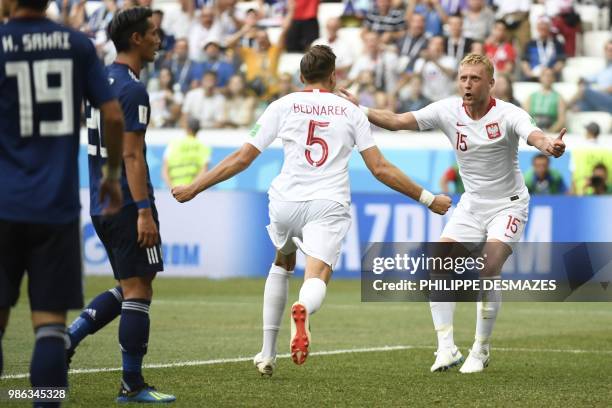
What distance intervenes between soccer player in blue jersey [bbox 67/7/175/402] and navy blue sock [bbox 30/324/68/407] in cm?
147

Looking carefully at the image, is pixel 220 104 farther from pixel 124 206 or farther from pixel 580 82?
pixel 124 206

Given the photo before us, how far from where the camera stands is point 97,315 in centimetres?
850

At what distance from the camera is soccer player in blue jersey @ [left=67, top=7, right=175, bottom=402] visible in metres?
7.49

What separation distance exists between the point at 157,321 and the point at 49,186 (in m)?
7.69

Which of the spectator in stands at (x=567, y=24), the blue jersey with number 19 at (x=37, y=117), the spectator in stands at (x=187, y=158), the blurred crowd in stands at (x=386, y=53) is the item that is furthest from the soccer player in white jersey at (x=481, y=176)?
the spectator in stands at (x=567, y=24)

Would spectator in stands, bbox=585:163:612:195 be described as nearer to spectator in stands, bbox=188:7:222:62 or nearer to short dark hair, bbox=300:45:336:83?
spectator in stands, bbox=188:7:222:62

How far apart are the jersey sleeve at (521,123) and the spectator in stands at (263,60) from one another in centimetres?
1359

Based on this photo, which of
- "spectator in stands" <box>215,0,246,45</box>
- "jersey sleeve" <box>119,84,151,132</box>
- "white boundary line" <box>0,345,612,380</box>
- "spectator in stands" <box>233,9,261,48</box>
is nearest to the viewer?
"jersey sleeve" <box>119,84,151,132</box>

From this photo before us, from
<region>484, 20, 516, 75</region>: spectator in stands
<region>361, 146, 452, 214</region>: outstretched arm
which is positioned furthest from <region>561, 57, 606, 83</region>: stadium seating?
<region>361, 146, 452, 214</region>: outstretched arm

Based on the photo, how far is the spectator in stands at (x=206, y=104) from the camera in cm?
2297

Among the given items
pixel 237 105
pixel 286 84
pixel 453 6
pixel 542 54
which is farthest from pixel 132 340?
pixel 453 6

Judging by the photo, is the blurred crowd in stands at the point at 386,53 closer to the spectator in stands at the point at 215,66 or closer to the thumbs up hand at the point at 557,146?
the spectator in stands at the point at 215,66

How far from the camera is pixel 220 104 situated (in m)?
23.0

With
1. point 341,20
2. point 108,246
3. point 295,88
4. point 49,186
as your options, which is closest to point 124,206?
point 108,246
